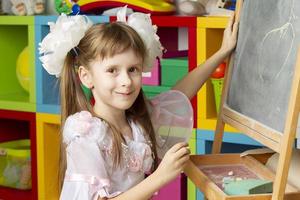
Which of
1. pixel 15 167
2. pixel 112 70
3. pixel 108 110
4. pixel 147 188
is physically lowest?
pixel 15 167

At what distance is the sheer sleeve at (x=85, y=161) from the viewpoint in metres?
1.64

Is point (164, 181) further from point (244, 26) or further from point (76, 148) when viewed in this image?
point (244, 26)

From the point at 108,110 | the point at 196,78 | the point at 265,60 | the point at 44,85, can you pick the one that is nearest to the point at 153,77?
the point at 44,85

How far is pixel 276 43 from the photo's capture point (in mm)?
1638

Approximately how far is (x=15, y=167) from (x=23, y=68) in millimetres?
457

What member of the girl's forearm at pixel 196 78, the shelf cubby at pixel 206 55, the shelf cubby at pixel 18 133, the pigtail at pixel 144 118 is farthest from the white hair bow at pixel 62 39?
the shelf cubby at pixel 18 133

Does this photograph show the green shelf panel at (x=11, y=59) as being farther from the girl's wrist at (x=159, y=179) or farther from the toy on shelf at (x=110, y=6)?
the girl's wrist at (x=159, y=179)

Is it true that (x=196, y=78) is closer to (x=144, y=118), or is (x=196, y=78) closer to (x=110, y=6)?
(x=144, y=118)

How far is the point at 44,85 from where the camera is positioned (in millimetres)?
3008

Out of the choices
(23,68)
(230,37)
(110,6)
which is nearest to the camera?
(230,37)

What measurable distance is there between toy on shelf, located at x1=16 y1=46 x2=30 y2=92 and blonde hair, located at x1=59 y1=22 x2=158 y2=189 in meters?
1.40

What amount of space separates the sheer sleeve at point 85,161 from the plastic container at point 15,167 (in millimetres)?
1515

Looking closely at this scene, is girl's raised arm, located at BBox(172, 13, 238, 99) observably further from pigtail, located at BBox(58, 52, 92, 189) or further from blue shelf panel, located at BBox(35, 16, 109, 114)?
blue shelf panel, located at BBox(35, 16, 109, 114)

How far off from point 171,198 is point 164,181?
1050 millimetres
